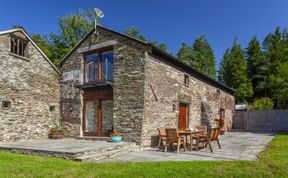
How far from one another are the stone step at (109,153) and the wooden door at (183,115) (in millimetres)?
3901

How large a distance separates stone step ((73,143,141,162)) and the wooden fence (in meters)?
15.6

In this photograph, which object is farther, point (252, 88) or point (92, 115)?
point (252, 88)

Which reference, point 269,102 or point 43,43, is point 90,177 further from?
point 269,102

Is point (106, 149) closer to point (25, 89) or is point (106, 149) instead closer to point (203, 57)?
point (25, 89)

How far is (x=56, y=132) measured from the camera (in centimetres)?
1213

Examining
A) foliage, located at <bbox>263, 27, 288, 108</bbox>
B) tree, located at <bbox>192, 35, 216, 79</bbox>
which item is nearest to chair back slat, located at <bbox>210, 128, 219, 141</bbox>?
foliage, located at <bbox>263, 27, 288, 108</bbox>

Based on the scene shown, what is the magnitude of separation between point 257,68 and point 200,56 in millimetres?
8552

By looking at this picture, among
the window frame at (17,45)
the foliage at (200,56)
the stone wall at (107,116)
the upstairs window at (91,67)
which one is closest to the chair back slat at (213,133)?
the stone wall at (107,116)

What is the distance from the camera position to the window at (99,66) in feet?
36.4

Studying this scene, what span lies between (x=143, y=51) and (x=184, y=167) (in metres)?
5.56

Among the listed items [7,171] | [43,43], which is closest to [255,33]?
[43,43]

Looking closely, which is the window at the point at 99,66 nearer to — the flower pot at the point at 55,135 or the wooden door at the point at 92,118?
the wooden door at the point at 92,118

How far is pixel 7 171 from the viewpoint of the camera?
5578 mm

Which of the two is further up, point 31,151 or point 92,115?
point 92,115
